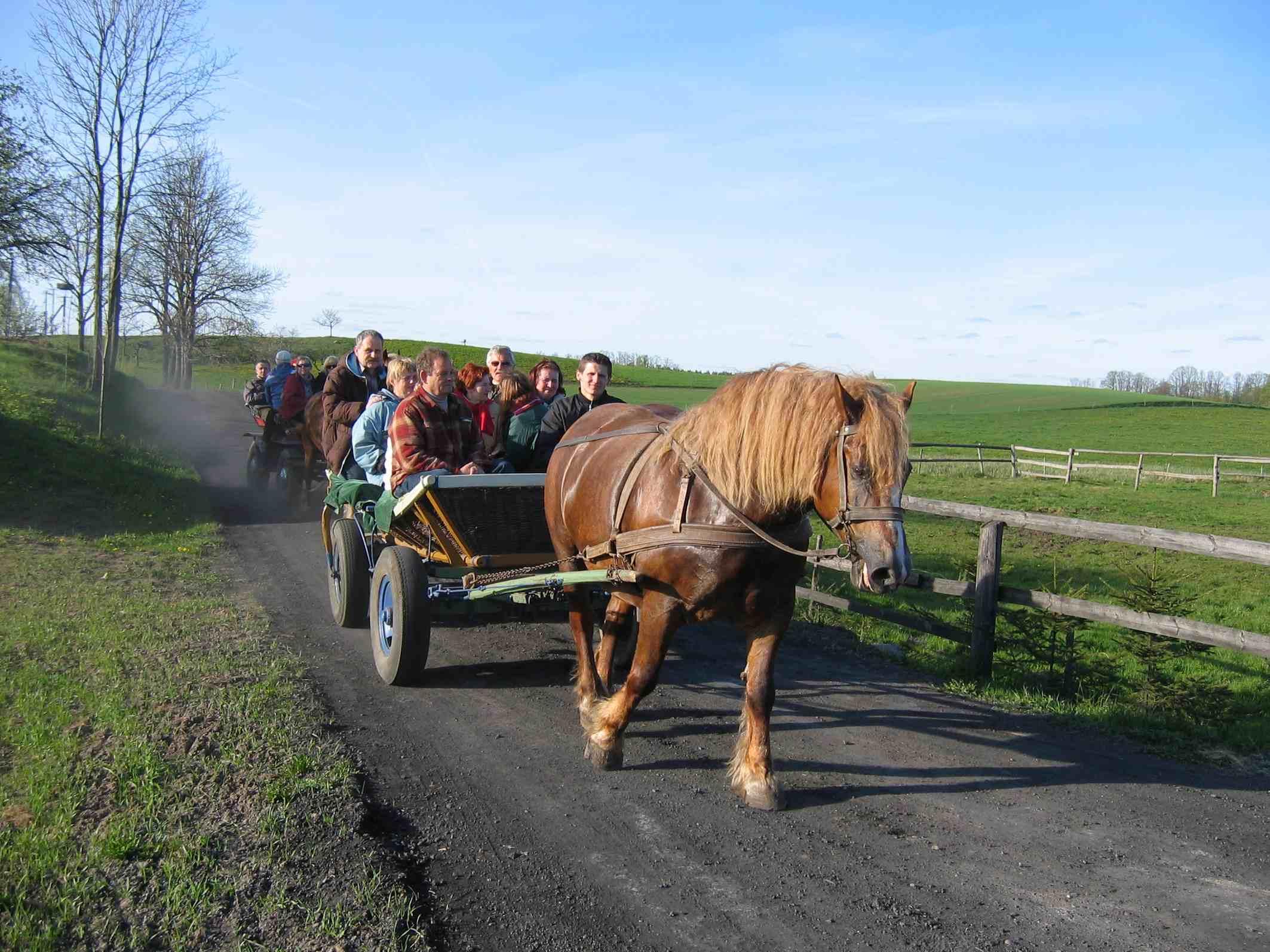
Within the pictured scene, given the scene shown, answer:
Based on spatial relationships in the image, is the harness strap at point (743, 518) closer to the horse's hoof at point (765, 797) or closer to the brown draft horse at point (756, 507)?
the brown draft horse at point (756, 507)

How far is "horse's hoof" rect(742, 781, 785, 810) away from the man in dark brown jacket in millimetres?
5483

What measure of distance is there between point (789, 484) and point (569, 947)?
1.94m

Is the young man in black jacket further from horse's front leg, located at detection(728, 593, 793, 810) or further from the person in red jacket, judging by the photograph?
the person in red jacket

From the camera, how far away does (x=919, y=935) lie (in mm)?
3027

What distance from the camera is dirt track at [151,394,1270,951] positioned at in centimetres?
309

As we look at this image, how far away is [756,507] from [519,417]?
3366 millimetres

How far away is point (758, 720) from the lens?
13.7ft

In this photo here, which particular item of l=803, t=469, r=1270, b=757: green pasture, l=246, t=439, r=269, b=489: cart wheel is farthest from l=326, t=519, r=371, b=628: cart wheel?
l=246, t=439, r=269, b=489: cart wheel

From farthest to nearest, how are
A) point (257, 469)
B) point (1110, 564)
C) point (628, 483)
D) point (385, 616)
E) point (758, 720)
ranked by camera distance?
point (257, 469) → point (1110, 564) → point (385, 616) → point (628, 483) → point (758, 720)

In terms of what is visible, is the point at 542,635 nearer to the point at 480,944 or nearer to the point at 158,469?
the point at 480,944

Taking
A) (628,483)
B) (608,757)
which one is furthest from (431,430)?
(608,757)

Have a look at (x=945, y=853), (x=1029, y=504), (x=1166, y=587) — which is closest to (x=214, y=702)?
(x=945, y=853)

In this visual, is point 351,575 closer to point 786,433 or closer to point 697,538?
point 697,538

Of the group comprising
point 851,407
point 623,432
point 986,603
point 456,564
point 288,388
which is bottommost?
point 986,603
